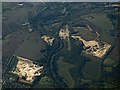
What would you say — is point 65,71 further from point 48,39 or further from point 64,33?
point 64,33

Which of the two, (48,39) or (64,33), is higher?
(64,33)

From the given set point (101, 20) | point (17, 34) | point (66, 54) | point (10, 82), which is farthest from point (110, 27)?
point (10, 82)

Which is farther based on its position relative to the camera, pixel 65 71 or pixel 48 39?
pixel 48 39

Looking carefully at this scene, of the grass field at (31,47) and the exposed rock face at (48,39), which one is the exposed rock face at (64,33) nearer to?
the exposed rock face at (48,39)

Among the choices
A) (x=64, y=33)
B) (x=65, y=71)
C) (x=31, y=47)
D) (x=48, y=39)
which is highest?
(x=64, y=33)

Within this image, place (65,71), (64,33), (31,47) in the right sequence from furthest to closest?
(64,33) < (31,47) < (65,71)

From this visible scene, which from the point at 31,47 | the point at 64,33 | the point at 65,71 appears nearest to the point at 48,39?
the point at 64,33

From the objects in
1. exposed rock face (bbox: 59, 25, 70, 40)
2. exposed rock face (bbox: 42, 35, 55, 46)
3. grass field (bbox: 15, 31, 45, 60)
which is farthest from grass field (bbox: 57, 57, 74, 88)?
exposed rock face (bbox: 59, 25, 70, 40)

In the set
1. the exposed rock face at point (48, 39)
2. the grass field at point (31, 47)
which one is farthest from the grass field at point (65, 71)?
the exposed rock face at point (48, 39)

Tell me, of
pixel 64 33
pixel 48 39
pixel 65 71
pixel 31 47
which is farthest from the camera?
pixel 64 33
